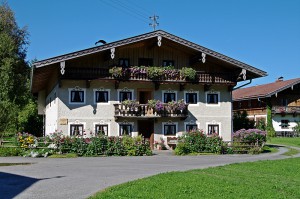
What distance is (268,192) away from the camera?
11172mm

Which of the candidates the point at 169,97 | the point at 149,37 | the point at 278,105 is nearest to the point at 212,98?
the point at 169,97

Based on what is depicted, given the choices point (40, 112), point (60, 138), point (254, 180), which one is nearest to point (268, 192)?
point (254, 180)

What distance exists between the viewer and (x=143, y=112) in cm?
3041

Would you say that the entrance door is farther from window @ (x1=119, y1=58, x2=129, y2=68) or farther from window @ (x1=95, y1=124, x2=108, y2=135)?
window @ (x1=119, y1=58, x2=129, y2=68)

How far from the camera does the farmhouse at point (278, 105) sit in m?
50.7

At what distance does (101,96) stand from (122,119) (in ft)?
7.32

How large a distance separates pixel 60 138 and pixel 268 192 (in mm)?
16777

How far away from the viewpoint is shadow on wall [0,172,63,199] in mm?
11320

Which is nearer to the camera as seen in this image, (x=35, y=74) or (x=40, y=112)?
(x=35, y=74)

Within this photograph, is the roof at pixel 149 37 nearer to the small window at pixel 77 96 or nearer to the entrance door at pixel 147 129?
the small window at pixel 77 96

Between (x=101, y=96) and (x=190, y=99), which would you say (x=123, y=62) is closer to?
(x=101, y=96)

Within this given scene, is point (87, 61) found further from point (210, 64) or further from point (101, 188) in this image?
point (101, 188)

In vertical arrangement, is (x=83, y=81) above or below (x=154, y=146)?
above

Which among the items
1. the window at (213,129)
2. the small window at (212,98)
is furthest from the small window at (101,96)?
the window at (213,129)
